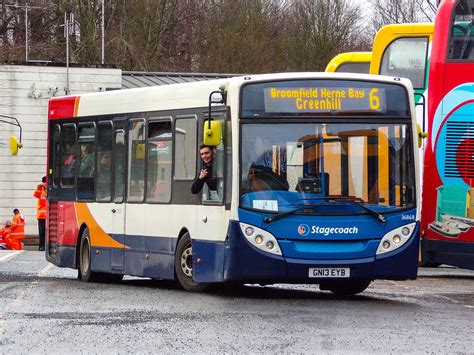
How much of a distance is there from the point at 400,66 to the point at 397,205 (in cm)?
926

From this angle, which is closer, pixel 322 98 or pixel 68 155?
pixel 322 98

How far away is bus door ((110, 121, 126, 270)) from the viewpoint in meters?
19.5

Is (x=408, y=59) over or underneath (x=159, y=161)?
over

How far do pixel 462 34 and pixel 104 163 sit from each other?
212 inches

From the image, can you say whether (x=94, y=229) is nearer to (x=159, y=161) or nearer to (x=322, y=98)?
(x=159, y=161)

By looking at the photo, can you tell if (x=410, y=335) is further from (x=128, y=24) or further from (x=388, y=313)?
(x=128, y=24)

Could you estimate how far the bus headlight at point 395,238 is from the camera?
631 inches

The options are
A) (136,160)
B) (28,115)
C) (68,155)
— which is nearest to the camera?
(136,160)

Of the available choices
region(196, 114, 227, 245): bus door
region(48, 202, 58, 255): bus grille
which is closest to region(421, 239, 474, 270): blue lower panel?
region(196, 114, 227, 245): bus door

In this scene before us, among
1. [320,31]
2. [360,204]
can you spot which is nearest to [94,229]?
[360,204]

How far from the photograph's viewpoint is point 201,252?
16.7 metres

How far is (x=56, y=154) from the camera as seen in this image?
22391 millimetres

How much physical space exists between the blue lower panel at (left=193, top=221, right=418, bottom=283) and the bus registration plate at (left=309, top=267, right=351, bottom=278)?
4 cm

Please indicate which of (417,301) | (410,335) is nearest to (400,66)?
(417,301)
